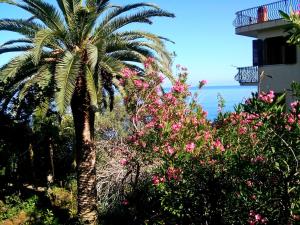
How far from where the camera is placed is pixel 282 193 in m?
6.88

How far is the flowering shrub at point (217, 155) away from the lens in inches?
252

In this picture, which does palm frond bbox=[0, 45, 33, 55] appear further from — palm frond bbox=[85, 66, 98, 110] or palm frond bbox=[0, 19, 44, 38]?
palm frond bbox=[85, 66, 98, 110]

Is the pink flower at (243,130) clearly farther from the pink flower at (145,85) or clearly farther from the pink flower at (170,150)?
the pink flower at (145,85)

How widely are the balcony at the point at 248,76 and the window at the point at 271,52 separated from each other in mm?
394

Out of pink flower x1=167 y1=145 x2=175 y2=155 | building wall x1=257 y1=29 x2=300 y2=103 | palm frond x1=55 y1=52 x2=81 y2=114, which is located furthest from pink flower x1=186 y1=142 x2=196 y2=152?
building wall x1=257 y1=29 x2=300 y2=103

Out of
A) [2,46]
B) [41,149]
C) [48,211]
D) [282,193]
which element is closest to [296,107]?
[282,193]

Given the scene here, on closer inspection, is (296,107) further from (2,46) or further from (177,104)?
(2,46)

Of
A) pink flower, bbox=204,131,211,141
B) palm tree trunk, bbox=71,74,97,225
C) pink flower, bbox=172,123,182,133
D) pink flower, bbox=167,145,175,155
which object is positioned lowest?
palm tree trunk, bbox=71,74,97,225

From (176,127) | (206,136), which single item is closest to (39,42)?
(176,127)

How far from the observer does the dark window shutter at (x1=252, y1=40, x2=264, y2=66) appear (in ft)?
69.7

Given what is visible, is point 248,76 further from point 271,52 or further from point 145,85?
point 145,85

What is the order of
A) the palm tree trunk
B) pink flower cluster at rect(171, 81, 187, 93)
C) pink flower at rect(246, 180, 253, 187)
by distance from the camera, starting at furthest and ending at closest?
1. the palm tree trunk
2. pink flower cluster at rect(171, 81, 187, 93)
3. pink flower at rect(246, 180, 253, 187)

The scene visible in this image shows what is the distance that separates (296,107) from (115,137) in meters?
15.3

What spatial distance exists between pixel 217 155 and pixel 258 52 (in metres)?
13.8
